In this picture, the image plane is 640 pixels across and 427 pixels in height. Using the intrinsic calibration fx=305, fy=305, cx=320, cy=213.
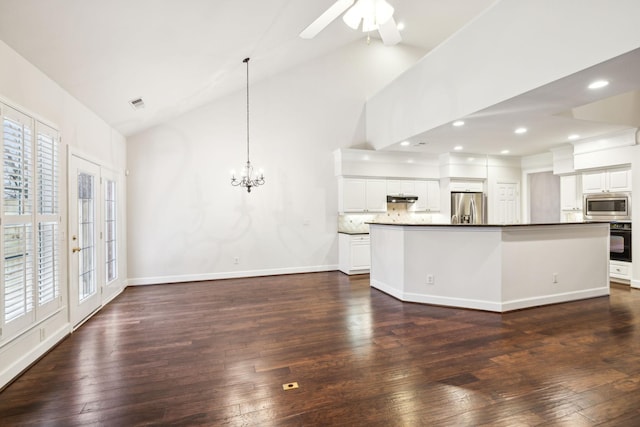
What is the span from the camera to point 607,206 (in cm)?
566

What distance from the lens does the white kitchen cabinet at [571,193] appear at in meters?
6.31

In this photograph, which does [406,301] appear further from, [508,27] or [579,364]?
[508,27]

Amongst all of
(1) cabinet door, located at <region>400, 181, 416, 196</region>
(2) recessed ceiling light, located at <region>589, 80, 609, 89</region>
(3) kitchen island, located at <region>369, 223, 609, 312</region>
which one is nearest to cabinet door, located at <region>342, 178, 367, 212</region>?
(1) cabinet door, located at <region>400, 181, 416, 196</region>

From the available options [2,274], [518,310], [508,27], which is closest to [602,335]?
[518,310]

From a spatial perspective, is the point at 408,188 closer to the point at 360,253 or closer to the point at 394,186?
the point at 394,186

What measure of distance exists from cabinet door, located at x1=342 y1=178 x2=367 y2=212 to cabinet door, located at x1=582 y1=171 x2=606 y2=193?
4.32 metres

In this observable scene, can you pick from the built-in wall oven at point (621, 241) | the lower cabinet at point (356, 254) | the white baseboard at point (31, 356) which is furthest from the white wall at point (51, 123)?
the built-in wall oven at point (621, 241)

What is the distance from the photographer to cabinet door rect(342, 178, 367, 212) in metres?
6.79

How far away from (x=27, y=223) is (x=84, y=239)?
1.39 meters

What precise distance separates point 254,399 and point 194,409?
41 cm

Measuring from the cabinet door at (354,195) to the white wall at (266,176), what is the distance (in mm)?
354

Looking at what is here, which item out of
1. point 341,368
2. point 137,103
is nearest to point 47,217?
point 137,103

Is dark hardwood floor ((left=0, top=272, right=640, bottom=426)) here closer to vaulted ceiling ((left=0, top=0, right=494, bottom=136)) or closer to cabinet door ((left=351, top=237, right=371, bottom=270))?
cabinet door ((left=351, top=237, right=371, bottom=270))

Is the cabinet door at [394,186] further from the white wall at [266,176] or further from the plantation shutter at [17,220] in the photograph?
the plantation shutter at [17,220]
